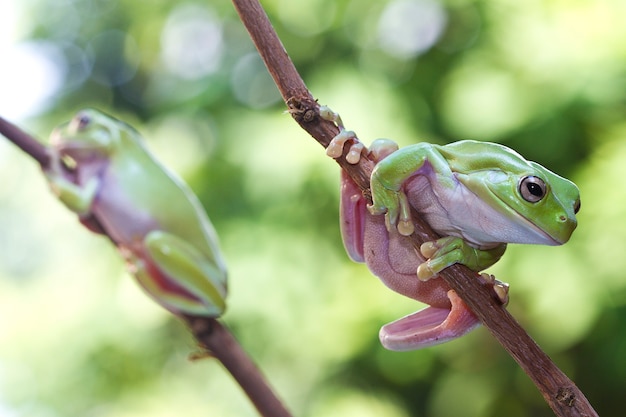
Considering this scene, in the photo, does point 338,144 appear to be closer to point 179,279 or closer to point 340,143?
point 340,143

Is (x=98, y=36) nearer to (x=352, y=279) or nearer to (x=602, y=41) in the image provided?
(x=352, y=279)

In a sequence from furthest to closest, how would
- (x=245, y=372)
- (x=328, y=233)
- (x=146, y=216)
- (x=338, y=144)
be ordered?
(x=328, y=233)
(x=146, y=216)
(x=245, y=372)
(x=338, y=144)

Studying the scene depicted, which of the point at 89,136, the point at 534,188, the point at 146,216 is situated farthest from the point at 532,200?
the point at 89,136

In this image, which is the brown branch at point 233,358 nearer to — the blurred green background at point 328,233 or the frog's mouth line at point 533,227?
the frog's mouth line at point 533,227

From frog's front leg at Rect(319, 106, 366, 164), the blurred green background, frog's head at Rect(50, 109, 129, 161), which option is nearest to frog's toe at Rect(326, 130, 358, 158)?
frog's front leg at Rect(319, 106, 366, 164)

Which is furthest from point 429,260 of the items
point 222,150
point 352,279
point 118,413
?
point 118,413

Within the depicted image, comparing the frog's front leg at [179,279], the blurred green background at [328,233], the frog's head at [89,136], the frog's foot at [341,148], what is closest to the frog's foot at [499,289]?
the frog's foot at [341,148]
